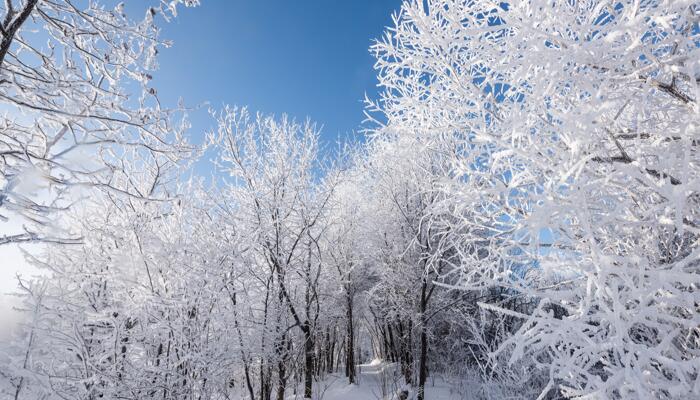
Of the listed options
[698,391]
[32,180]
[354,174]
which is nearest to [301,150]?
[354,174]

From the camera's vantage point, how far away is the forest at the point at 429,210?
188cm

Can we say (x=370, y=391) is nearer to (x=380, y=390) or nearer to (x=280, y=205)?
(x=380, y=390)

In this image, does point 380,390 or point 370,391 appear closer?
point 380,390

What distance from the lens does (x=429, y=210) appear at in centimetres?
317

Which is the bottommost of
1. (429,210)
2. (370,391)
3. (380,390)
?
(370,391)

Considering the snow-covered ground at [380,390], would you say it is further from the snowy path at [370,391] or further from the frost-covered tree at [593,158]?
the frost-covered tree at [593,158]

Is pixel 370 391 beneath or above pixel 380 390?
beneath

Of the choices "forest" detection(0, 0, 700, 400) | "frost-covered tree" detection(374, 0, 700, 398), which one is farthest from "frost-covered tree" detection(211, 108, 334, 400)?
"frost-covered tree" detection(374, 0, 700, 398)

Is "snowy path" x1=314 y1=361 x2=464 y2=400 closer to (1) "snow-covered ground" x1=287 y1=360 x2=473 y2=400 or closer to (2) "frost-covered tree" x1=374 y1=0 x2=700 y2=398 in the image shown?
(1) "snow-covered ground" x1=287 y1=360 x2=473 y2=400

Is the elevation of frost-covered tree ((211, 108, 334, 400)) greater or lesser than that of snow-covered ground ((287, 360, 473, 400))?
greater

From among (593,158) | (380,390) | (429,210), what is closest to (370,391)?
(380,390)

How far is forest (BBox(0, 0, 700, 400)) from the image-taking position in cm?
188

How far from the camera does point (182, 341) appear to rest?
5.21 meters

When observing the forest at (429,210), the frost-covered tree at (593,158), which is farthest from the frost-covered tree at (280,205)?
the frost-covered tree at (593,158)
